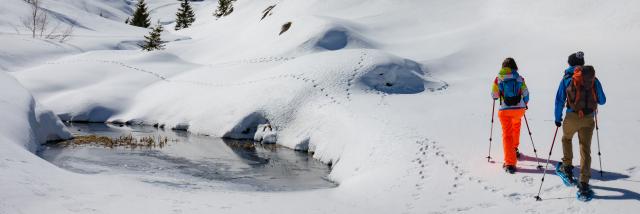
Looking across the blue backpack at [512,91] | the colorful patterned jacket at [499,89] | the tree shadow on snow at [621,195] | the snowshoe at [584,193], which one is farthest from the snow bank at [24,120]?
the tree shadow on snow at [621,195]

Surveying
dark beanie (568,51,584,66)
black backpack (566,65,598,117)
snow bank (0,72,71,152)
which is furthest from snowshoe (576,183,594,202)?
snow bank (0,72,71,152)

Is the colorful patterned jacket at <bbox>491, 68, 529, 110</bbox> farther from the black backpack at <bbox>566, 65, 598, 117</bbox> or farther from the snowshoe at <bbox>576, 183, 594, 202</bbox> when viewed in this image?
the snowshoe at <bbox>576, 183, 594, 202</bbox>

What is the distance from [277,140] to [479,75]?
34.1ft

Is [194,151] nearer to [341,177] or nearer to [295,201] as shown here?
[341,177]

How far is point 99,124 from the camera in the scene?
28.3 metres

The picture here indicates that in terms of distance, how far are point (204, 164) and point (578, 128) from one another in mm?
12085

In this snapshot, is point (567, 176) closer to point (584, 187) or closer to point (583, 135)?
point (584, 187)

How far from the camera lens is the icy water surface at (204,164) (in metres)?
14.7

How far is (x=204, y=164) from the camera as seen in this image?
58.3ft

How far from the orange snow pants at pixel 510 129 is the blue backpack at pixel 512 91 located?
0.20 m

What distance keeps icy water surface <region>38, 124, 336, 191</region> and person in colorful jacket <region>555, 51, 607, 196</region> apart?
6721 millimetres

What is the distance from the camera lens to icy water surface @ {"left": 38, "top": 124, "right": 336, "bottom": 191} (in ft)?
48.2

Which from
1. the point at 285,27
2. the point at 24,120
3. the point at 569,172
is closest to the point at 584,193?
the point at 569,172

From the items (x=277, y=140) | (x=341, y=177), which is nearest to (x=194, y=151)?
(x=277, y=140)
